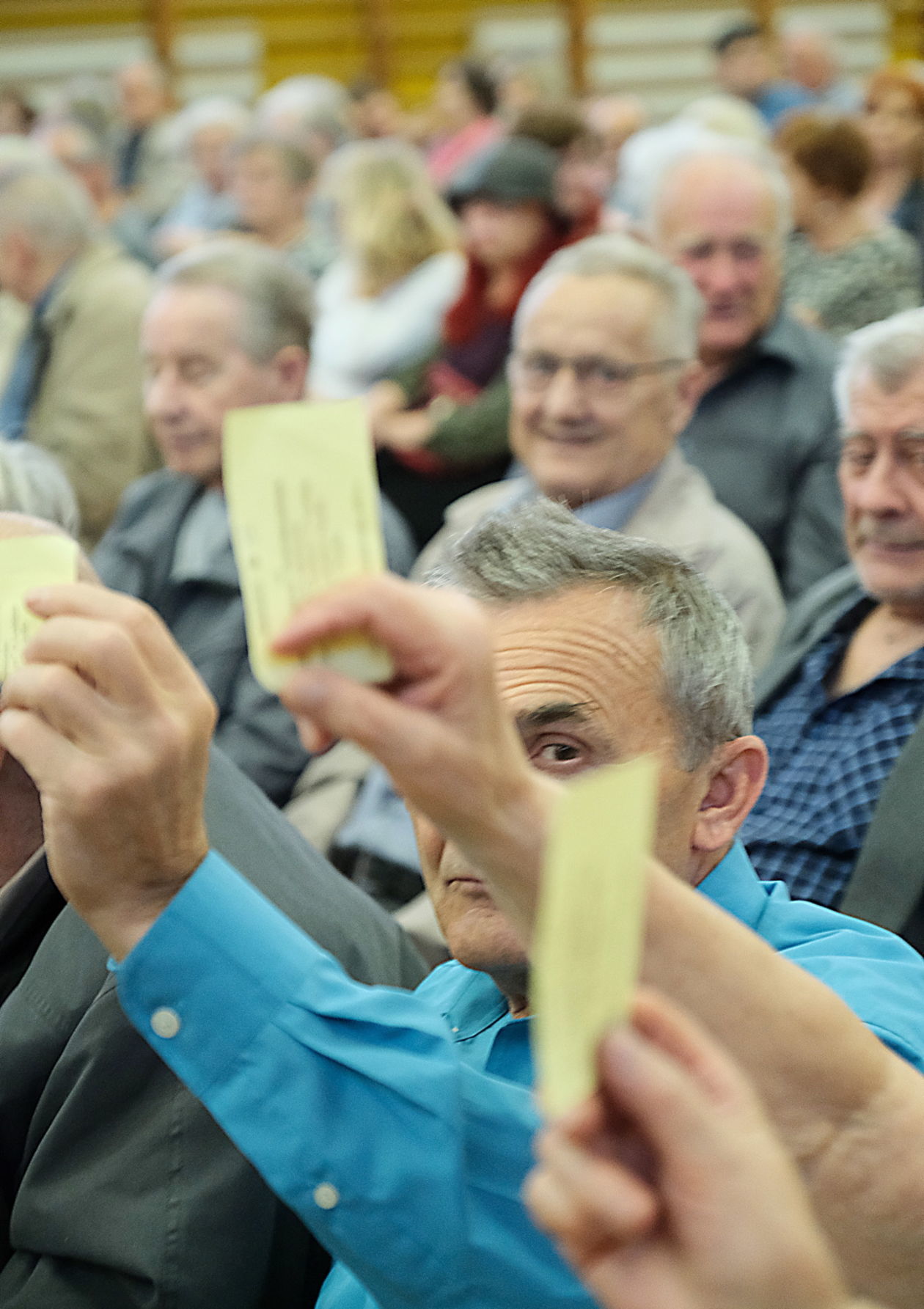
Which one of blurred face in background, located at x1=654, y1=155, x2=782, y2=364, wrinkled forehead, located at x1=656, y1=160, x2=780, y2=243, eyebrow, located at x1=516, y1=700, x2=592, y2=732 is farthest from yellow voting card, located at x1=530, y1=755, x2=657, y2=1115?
wrinkled forehead, located at x1=656, y1=160, x2=780, y2=243

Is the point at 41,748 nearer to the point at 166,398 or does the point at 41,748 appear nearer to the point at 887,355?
the point at 887,355

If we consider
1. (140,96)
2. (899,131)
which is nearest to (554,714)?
(899,131)

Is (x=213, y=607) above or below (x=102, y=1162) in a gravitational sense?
below

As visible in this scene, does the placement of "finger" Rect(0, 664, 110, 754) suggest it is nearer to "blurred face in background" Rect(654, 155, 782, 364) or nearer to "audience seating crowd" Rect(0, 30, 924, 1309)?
"audience seating crowd" Rect(0, 30, 924, 1309)

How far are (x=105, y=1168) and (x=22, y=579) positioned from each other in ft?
1.70

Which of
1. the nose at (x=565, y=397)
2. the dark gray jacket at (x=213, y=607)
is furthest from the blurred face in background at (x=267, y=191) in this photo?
the nose at (x=565, y=397)

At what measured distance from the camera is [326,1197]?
934mm

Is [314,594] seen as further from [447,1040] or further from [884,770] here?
[884,770]

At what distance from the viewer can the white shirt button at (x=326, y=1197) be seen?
934 millimetres

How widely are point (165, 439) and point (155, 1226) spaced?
7.23ft

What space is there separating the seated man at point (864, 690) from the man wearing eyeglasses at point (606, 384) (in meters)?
0.47

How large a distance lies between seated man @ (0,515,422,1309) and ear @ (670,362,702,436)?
5.52ft

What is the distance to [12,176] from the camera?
4.49 meters

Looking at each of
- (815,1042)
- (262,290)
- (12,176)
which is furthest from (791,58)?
(815,1042)
